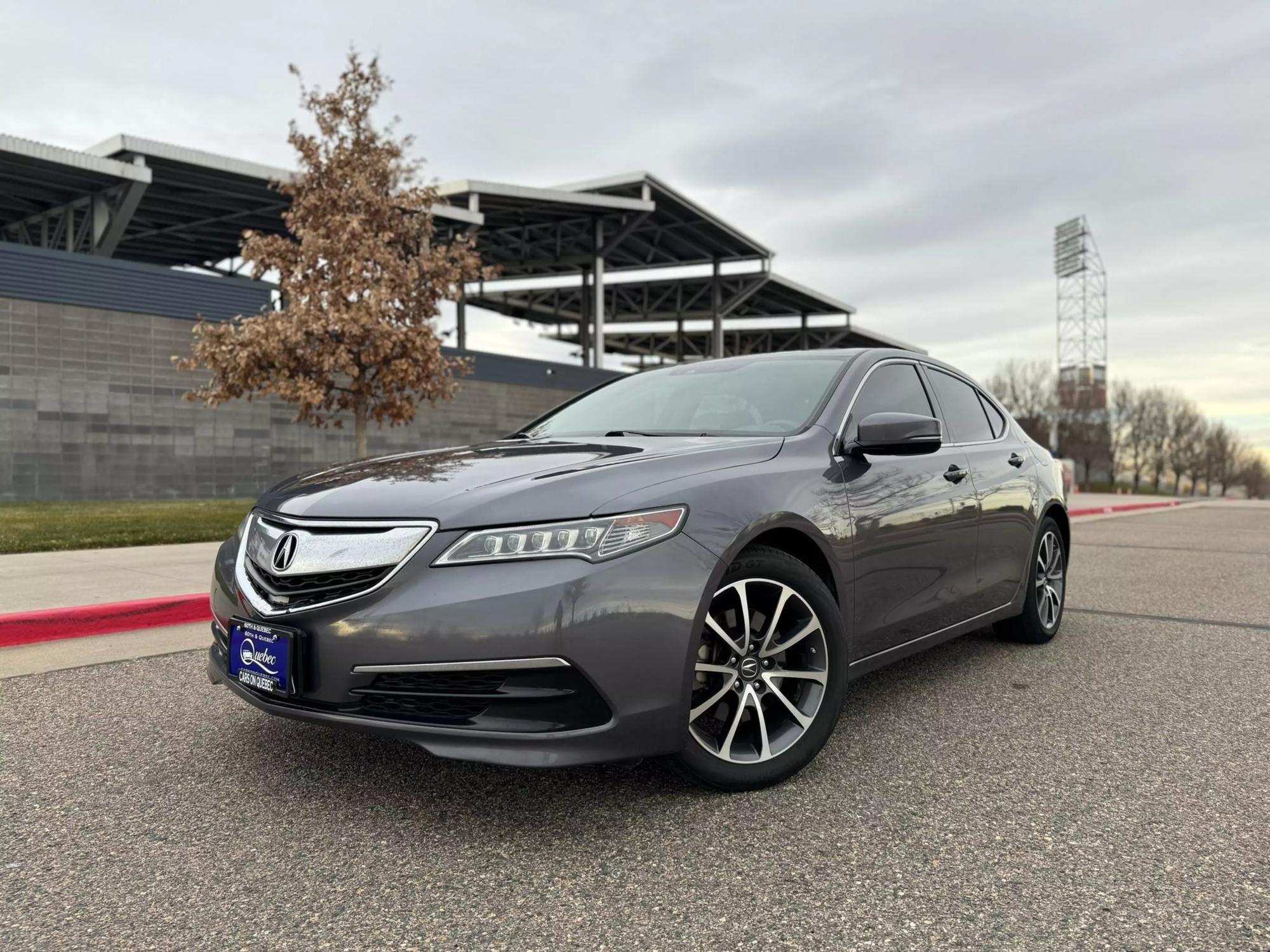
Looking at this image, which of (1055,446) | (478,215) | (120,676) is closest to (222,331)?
(120,676)

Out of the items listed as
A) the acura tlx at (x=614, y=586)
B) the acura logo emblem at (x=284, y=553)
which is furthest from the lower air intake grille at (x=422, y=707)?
the acura logo emblem at (x=284, y=553)

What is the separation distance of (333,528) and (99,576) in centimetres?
539

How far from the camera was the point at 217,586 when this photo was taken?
3195 millimetres

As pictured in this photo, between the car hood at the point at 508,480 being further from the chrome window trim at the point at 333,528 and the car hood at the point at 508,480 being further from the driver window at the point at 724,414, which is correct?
the driver window at the point at 724,414

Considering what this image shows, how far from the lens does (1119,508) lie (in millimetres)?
22047

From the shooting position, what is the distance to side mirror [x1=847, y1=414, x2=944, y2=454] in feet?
11.2

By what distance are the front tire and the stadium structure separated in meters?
16.2

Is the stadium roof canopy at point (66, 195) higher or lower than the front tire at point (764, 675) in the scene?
higher

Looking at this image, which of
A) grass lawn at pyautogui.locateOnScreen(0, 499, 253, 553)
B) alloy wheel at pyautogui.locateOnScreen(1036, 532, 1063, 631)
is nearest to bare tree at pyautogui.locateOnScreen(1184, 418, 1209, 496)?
grass lawn at pyautogui.locateOnScreen(0, 499, 253, 553)

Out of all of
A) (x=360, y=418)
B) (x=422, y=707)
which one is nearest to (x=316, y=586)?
(x=422, y=707)

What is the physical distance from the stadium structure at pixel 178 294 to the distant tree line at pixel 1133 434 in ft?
123

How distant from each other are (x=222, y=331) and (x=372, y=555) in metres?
11.3

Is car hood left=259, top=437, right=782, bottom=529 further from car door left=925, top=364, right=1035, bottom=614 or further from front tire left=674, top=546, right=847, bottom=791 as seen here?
car door left=925, top=364, right=1035, bottom=614

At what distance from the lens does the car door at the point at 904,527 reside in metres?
3.48
